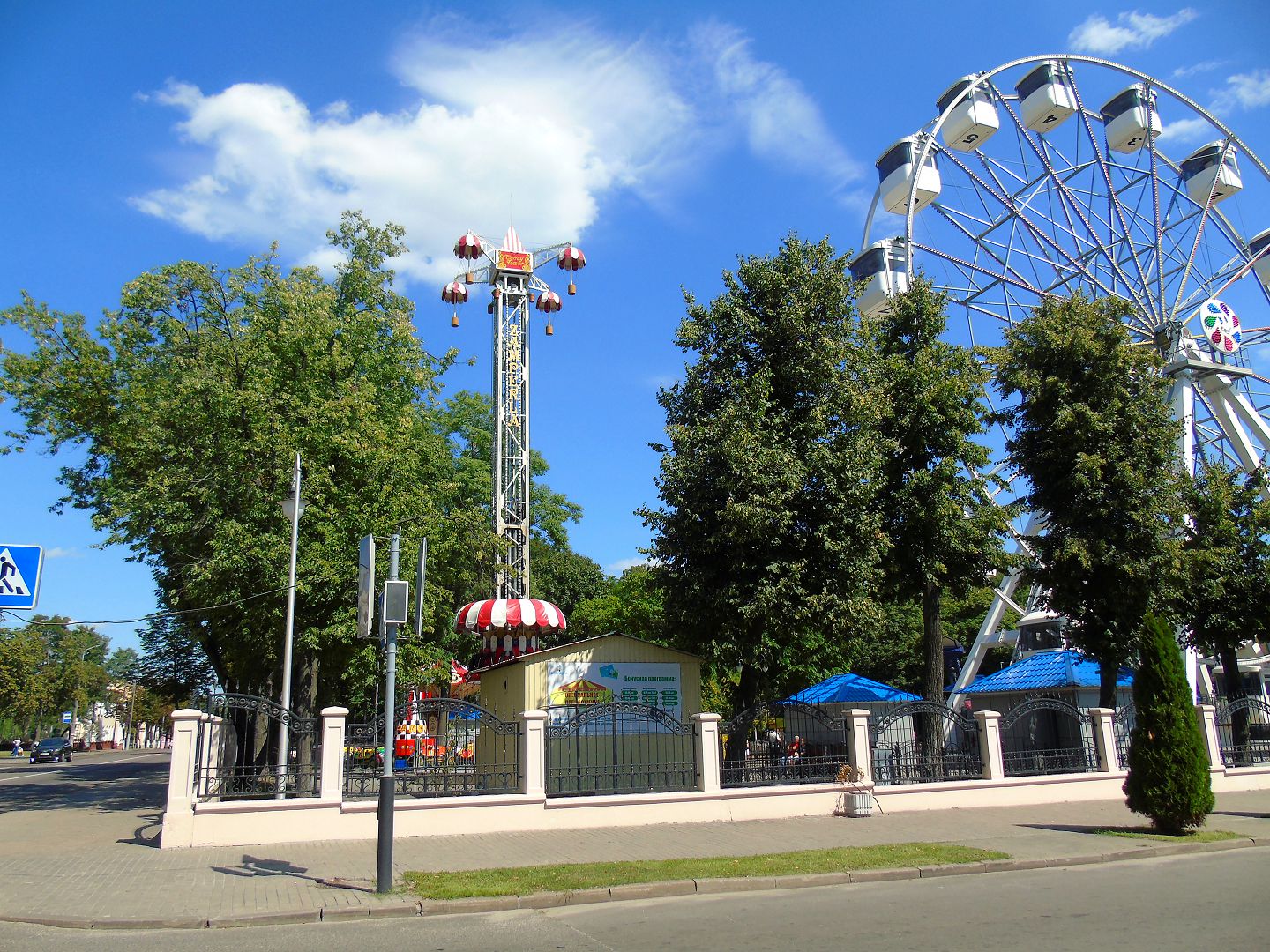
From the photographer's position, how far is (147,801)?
21141 millimetres

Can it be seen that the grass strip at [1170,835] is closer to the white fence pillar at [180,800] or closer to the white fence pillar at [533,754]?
the white fence pillar at [533,754]

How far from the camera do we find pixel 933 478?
1962 cm

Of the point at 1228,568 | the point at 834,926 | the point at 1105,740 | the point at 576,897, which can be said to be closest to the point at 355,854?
the point at 576,897

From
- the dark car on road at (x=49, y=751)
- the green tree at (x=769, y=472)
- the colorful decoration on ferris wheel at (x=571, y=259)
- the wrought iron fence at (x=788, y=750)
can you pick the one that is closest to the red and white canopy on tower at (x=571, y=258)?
the colorful decoration on ferris wheel at (x=571, y=259)

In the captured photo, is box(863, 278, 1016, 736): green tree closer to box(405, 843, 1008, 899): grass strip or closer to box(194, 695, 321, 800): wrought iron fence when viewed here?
box(405, 843, 1008, 899): grass strip

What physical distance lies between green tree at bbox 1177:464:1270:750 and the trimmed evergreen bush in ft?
35.6

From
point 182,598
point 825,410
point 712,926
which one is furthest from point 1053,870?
point 182,598

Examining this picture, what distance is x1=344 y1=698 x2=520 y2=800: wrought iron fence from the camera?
14422 millimetres

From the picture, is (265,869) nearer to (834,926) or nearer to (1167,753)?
(834,926)

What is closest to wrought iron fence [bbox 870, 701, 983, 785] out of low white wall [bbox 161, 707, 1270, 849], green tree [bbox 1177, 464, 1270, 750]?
low white wall [bbox 161, 707, 1270, 849]

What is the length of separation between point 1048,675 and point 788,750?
1648cm

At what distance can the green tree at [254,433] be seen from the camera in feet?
62.9

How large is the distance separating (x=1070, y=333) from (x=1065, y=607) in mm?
6816

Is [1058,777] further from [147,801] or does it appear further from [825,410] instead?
[147,801]
